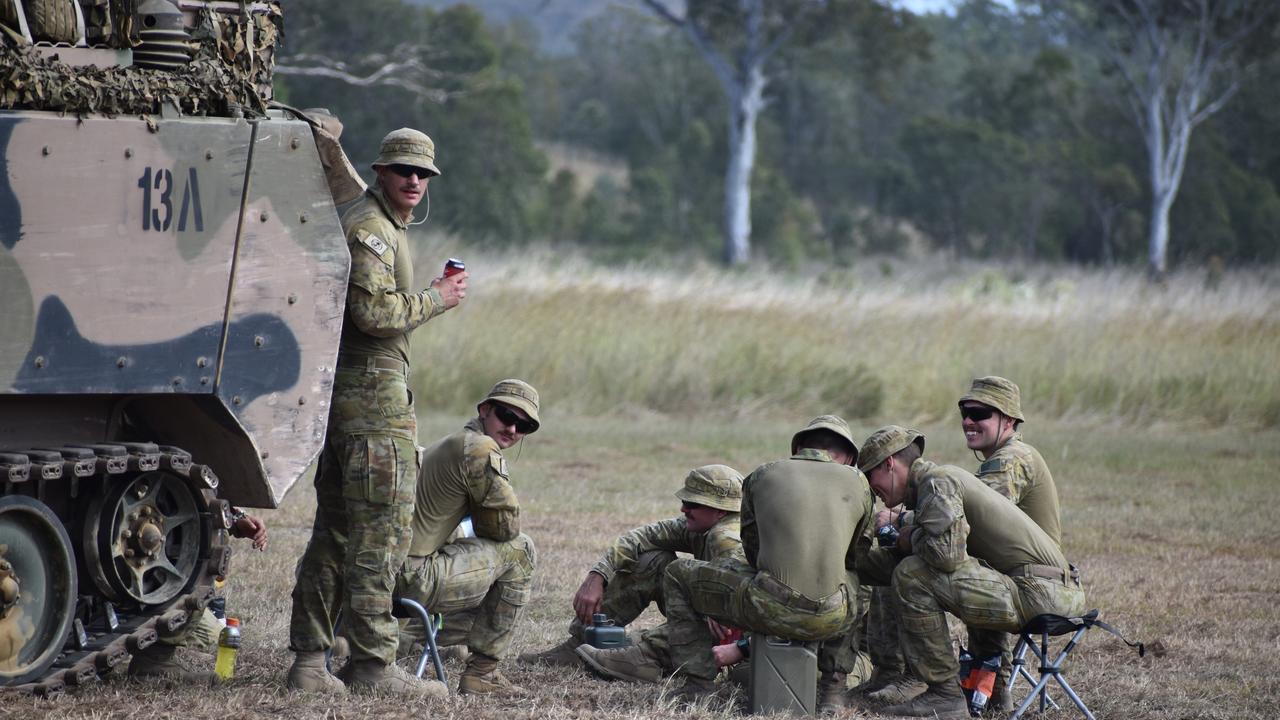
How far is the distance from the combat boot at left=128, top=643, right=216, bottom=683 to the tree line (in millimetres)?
21355

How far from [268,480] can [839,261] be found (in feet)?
107

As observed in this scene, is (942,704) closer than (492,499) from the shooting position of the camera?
Yes

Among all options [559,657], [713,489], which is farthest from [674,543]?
[559,657]

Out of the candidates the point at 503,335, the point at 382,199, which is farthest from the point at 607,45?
the point at 382,199

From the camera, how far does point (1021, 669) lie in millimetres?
6895

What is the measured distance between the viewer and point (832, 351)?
19375 mm

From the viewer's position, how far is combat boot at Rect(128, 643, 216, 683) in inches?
279

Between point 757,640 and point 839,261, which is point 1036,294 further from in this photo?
point 757,640

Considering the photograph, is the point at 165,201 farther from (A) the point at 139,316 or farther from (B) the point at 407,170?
(B) the point at 407,170

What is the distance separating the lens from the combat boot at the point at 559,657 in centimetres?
779

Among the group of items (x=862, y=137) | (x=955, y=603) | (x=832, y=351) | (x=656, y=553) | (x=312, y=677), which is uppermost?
(x=862, y=137)

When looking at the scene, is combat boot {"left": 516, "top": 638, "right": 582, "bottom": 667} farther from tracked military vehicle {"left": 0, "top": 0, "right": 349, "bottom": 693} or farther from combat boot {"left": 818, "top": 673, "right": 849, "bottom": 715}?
tracked military vehicle {"left": 0, "top": 0, "right": 349, "bottom": 693}

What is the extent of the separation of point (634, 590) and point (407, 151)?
2.42 meters

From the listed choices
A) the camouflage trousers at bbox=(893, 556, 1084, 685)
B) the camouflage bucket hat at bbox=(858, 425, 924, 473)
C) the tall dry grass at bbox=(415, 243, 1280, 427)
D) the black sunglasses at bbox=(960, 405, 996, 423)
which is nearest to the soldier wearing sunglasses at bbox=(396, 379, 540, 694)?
the camouflage bucket hat at bbox=(858, 425, 924, 473)
